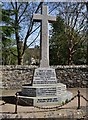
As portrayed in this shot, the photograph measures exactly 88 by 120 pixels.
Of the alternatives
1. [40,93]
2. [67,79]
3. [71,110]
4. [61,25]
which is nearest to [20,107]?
[40,93]

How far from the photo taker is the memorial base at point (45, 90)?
27.8 ft

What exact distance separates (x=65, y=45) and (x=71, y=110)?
71.0 ft

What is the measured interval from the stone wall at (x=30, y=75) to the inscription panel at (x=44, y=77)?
596cm

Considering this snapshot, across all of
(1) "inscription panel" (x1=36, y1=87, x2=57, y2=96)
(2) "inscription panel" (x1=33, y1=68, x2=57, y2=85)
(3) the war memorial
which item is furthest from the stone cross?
(1) "inscription panel" (x1=36, y1=87, x2=57, y2=96)

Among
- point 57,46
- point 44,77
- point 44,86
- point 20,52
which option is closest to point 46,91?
point 44,86

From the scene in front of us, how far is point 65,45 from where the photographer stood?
28578mm

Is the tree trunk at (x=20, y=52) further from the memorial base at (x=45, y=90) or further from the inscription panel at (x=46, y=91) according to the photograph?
the inscription panel at (x=46, y=91)

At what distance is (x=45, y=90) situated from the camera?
344 inches

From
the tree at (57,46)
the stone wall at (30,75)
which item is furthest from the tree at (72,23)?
the stone wall at (30,75)

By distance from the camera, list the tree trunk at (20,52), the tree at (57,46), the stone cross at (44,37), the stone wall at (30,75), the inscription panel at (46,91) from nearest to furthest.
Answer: the inscription panel at (46,91)
the stone cross at (44,37)
the stone wall at (30,75)
the tree trunk at (20,52)
the tree at (57,46)

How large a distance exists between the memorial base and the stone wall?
6001 millimetres

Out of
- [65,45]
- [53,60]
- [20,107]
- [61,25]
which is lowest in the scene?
[20,107]

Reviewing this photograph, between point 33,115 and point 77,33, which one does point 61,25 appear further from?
point 33,115

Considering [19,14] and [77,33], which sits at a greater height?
[19,14]
